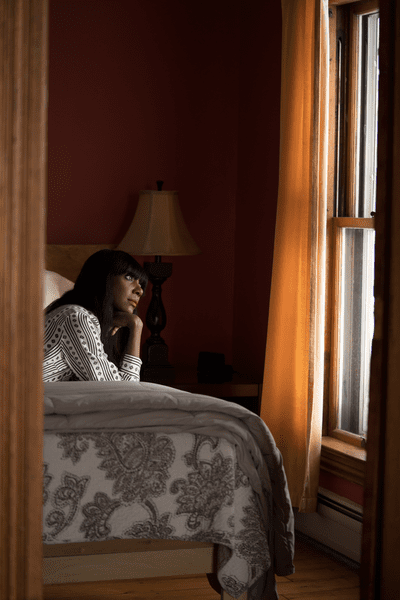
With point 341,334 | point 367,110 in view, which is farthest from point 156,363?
point 367,110

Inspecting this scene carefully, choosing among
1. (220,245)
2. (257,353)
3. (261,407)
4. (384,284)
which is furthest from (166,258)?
(384,284)

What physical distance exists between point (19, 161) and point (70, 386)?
129 cm

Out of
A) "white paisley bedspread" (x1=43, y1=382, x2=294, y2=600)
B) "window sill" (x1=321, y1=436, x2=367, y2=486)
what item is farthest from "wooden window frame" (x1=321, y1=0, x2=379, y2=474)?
"white paisley bedspread" (x1=43, y1=382, x2=294, y2=600)

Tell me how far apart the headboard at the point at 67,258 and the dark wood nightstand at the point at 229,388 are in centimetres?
79

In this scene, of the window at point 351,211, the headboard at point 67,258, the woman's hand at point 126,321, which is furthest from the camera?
the headboard at point 67,258

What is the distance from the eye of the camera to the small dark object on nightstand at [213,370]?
4.05m

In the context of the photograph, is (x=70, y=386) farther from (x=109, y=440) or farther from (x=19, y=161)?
(x=19, y=161)

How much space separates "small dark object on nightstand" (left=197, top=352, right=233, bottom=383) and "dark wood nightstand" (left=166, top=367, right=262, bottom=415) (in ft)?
0.12

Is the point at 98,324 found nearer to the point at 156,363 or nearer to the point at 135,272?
the point at 135,272

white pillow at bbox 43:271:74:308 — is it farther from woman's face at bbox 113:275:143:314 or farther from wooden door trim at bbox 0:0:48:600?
wooden door trim at bbox 0:0:48:600

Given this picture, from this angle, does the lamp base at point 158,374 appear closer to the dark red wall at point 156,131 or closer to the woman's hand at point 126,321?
the dark red wall at point 156,131

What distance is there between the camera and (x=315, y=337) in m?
3.42

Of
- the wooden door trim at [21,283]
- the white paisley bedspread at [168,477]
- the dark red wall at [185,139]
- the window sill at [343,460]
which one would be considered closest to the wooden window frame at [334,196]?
the window sill at [343,460]

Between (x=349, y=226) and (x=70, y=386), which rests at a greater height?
(x=349, y=226)
